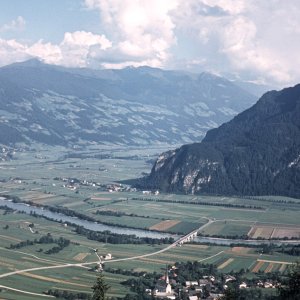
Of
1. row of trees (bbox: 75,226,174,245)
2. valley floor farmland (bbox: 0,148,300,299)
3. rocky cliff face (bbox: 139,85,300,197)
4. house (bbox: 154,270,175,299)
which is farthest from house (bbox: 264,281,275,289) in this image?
rocky cliff face (bbox: 139,85,300,197)

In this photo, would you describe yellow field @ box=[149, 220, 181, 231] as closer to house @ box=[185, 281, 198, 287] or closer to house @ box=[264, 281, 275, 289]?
house @ box=[185, 281, 198, 287]

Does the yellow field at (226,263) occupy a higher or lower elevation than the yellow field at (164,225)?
lower

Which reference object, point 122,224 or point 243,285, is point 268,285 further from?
point 122,224

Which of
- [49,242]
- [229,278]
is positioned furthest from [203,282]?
[49,242]

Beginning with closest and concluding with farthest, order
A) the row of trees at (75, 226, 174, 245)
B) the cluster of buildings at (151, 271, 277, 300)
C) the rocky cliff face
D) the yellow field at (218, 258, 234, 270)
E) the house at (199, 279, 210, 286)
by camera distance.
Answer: the cluster of buildings at (151, 271, 277, 300) → the house at (199, 279, 210, 286) → the yellow field at (218, 258, 234, 270) → the row of trees at (75, 226, 174, 245) → the rocky cliff face

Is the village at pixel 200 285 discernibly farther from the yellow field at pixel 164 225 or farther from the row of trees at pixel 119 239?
the yellow field at pixel 164 225

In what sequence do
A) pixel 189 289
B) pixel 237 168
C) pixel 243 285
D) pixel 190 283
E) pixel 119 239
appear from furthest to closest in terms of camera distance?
pixel 237 168, pixel 119 239, pixel 190 283, pixel 243 285, pixel 189 289

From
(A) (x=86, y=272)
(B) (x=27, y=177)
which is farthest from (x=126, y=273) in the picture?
(B) (x=27, y=177)

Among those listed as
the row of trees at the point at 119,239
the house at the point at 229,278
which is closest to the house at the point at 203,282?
the house at the point at 229,278

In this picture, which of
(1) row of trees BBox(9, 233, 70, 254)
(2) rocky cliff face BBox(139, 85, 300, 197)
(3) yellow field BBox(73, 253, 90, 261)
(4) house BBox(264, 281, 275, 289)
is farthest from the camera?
(2) rocky cliff face BBox(139, 85, 300, 197)
